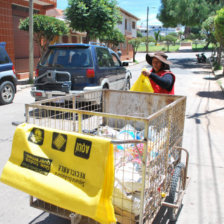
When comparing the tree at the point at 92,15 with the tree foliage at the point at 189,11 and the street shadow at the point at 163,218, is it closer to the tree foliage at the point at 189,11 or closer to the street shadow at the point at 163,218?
the street shadow at the point at 163,218

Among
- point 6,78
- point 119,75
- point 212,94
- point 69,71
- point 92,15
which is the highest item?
point 92,15

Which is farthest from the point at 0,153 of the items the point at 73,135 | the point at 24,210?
the point at 73,135

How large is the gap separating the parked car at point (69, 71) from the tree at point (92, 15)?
1057 cm

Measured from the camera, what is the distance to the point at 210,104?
9.95 m

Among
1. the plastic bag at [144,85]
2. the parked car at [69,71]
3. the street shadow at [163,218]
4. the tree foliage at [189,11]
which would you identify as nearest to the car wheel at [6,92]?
the parked car at [69,71]

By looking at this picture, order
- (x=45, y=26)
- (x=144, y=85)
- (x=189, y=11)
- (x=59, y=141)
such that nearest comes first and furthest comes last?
(x=59, y=141), (x=144, y=85), (x=45, y=26), (x=189, y=11)

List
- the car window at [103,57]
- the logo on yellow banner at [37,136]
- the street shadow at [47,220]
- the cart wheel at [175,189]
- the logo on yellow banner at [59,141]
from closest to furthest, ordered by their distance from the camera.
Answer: the logo on yellow banner at [59,141] < the logo on yellow banner at [37,136] < the cart wheel at [175,189] < the street shadow at [47,220] < the car window at [103,57]

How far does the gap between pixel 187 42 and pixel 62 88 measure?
7646 centimetres

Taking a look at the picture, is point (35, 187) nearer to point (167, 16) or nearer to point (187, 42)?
point (167, 16)

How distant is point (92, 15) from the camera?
17891 mm

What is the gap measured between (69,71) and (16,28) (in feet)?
39.9

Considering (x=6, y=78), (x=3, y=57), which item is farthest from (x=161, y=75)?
(x=6, y=78)

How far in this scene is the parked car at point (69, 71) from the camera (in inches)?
294

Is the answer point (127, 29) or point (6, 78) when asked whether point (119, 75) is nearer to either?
point (6, 78)
